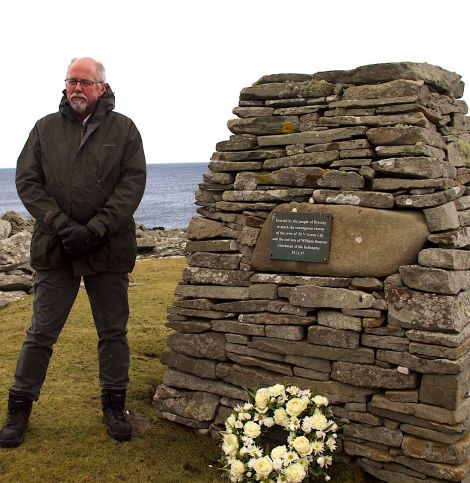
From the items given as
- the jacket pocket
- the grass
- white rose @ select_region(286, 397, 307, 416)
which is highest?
the jacket pocket

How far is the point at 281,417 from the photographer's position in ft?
16.4

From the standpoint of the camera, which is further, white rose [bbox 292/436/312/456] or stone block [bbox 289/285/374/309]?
stone block [bbox 289/285/374/309]

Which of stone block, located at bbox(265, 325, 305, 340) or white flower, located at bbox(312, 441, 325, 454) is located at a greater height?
stone block, located at bbox(265, 325, 305, 340)

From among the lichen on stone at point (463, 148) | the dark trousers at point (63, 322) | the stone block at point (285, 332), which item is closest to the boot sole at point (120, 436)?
the dark trousers at point (63, 322)

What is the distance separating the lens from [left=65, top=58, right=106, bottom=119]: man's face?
521 cm

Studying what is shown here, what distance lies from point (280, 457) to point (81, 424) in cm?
209

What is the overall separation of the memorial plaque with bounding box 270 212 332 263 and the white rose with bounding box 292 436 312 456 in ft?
4.83

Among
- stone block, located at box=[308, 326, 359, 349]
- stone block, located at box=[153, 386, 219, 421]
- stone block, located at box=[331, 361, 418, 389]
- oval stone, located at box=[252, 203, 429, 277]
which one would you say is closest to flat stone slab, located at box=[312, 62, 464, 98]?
oval stone, located at box=[252, 203, 429, 277]

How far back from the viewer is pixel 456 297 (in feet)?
16.1

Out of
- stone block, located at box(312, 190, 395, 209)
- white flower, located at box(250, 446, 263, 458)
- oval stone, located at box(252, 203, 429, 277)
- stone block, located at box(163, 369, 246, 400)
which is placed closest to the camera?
white flower, located at box(250, 446, 263, 458)

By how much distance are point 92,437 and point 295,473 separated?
6.54 feet

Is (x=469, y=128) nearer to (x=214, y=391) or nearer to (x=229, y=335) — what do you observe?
(x=229, y=335)

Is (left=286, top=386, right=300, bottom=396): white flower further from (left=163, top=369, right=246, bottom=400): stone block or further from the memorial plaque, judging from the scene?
the memorial plaque

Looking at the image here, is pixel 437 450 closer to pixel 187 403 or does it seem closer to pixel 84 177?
pixel 187 403
